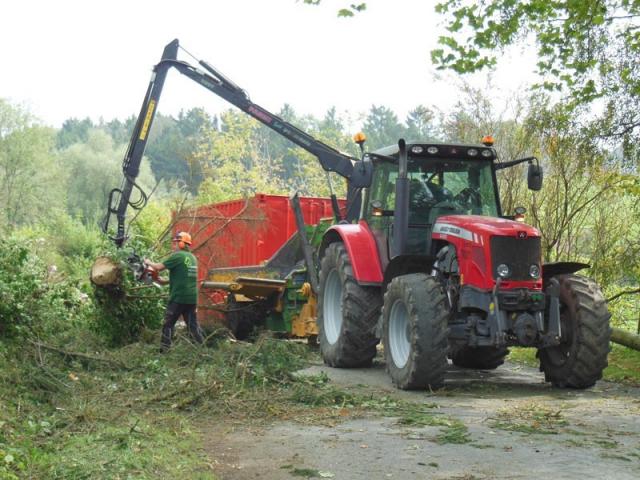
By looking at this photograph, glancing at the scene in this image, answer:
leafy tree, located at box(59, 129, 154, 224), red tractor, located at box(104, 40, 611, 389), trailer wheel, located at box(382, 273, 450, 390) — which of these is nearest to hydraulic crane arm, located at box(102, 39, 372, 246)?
red tractor, located at box(104, 40, 611, 389)

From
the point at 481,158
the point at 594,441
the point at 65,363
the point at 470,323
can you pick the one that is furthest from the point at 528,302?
the point at 65,363

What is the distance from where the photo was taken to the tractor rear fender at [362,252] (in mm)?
11774

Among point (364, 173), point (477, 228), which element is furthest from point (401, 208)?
point (364, 173)

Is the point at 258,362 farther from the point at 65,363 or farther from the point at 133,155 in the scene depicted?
the point at 133,155

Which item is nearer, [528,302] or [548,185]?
[528,302]

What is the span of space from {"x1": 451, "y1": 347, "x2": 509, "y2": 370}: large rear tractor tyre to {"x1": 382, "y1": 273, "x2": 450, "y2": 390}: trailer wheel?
6.83 feet

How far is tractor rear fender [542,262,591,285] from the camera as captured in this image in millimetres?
10875

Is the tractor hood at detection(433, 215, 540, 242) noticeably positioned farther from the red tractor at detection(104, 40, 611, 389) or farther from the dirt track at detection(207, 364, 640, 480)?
the dirt track at detection(207, 364, 640, 480)

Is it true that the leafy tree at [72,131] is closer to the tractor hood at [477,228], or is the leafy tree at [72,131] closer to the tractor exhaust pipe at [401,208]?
the tractor exhaust pipe at [401,208]

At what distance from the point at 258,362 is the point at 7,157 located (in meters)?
53.8

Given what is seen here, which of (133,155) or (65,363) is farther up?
(133,155)

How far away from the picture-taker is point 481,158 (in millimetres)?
11742

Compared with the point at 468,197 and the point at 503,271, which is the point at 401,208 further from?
the point at 503,271

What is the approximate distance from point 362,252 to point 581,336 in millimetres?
2984
